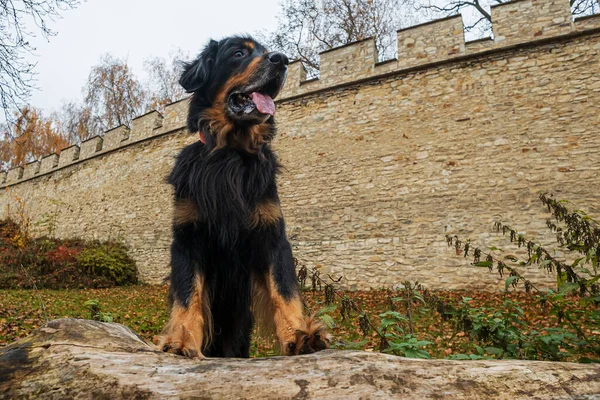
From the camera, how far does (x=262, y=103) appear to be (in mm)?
2043

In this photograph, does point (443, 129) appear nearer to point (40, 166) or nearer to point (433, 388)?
point (433, 388)

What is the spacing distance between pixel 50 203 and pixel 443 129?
719 inches

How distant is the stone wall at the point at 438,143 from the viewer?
303 inches

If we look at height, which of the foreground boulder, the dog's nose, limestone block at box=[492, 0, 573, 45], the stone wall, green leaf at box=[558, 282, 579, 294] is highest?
limestone block at box=[492, 0, 573, 45]

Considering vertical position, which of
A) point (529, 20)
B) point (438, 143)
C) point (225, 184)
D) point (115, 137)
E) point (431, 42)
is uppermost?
point (115, 137)

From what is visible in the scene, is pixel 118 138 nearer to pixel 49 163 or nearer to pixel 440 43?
pixel 49 163

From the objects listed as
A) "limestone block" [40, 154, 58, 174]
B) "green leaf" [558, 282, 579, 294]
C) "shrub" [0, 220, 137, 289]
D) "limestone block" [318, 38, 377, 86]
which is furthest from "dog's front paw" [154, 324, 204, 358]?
"limestone block" [40, 154, 58, 174]

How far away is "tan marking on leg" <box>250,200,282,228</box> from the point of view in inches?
75.9

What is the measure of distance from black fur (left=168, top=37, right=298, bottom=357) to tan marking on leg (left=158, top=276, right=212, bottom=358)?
4cm

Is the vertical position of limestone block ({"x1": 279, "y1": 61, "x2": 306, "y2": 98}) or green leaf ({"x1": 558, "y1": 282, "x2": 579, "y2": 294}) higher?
limestone block ({"x1": 279, "y1": 61, "x2": 306, "y2": 98})

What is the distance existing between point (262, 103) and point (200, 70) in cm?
47

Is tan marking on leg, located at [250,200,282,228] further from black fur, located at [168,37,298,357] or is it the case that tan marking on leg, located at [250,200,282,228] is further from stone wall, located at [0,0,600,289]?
stone wall, located at [0,0,600,289]

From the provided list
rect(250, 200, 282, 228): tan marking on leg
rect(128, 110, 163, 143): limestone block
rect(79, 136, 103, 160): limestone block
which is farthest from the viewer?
rect(79, 136, 103, 160): limestone block

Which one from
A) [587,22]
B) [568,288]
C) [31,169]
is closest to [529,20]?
[587,22]
